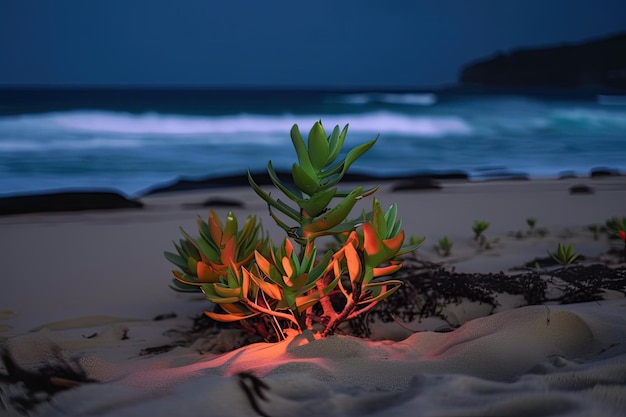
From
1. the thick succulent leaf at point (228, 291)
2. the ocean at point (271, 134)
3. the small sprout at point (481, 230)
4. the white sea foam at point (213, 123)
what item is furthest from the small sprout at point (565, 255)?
the white sea foam at point (213, 123)

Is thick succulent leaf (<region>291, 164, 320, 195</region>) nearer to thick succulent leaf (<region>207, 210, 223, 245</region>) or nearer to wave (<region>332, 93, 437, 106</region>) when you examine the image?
thick succulent leaf (<region>207, 210, 223, 245</region>)

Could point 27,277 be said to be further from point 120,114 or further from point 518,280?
point 120,114

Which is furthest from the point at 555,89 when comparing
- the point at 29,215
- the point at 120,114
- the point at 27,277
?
the point at 27,277

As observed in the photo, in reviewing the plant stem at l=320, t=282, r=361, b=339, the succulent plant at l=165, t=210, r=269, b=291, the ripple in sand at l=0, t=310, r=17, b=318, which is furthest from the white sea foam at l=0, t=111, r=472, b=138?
the plant stem at l=320, t=282, r=361, b=339

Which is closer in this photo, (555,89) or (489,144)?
(489,144)

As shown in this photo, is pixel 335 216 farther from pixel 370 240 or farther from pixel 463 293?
pixel 463 293

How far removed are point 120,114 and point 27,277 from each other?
13582 millimetres

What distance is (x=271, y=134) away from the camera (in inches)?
610

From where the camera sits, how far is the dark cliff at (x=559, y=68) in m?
19.0

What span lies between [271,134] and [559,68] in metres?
11.5

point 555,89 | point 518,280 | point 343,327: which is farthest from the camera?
point 555,89

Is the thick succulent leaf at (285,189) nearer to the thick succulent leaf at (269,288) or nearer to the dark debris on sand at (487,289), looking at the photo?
the thick succulent leaf at (269,288)

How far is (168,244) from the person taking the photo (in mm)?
4227

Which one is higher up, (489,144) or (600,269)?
(489,144)
